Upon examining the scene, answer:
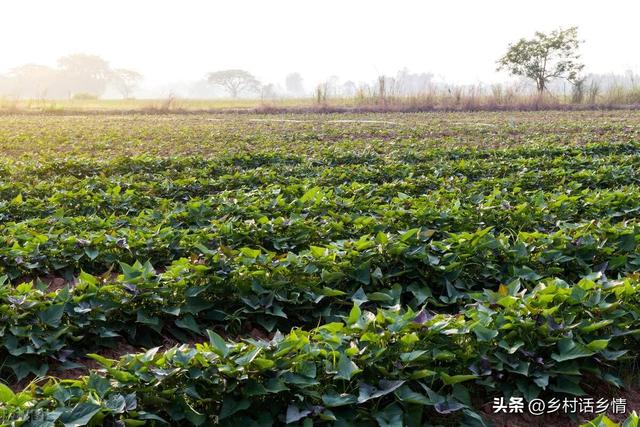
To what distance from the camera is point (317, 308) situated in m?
3.39

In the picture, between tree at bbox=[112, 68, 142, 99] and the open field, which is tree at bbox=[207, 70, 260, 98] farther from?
the open field

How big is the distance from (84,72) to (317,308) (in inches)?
4211

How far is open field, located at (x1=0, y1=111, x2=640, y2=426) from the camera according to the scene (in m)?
2.17

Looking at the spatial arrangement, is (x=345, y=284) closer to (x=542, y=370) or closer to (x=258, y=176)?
(x=542, y=370)

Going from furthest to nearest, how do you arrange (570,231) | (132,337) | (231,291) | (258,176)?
(258,176) < (570,231) < (231,291) < (132,337)

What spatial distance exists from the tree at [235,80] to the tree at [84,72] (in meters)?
21.5

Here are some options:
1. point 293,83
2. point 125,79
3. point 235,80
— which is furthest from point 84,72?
point 293,83

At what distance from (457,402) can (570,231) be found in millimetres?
2282

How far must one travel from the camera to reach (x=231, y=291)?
3365 millimetres

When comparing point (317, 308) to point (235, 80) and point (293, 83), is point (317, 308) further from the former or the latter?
point (293, 83)

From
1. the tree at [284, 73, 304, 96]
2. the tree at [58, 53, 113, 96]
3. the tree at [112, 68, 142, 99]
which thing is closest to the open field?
the tree at [58, 53, 113, 96]

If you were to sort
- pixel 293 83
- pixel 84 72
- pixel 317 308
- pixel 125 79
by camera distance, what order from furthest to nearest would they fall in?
1. pixel 293 83
2. pixel 125 79
3. pixel 84 72
4. pixel 317 308

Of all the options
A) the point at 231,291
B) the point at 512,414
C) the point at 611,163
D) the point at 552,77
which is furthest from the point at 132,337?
the point at 552,77

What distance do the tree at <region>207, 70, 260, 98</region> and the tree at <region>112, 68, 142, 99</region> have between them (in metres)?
19.3
